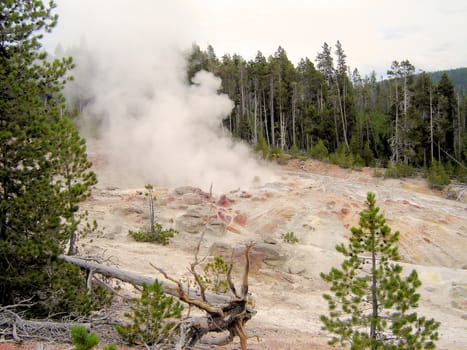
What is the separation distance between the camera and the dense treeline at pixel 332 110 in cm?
3481

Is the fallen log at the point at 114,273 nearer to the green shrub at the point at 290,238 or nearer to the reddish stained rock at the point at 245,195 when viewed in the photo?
the green shrub at the point at 290,238

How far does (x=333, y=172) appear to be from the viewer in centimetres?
3045

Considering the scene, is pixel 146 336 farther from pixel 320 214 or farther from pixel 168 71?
pixel 168 71

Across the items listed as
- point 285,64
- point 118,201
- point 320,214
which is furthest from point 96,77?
point 320,214

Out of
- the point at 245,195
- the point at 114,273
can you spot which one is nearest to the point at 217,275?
the point at 114,273

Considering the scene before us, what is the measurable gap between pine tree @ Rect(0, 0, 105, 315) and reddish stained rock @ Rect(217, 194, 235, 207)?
13.9 meters

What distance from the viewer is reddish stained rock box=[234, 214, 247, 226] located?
1930 cm

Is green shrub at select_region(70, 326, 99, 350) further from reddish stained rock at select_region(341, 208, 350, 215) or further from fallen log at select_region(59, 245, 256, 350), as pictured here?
reddish stained rock at select_region(341, 208, 350, 215)

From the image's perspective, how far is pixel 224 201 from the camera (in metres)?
20.9

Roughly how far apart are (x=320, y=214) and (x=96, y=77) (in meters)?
24.0

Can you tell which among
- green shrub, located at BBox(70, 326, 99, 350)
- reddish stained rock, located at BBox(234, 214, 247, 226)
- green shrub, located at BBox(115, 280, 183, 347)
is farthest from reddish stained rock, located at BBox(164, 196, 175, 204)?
green shrub, located at BBox(70, 326, 99, 350)

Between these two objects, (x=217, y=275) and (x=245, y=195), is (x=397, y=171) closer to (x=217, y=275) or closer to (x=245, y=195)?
(x=245, y=195)

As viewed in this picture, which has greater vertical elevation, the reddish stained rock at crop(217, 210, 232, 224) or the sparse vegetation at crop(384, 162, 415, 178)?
the sparse vegetation at crop(384, 162, 415, 178)

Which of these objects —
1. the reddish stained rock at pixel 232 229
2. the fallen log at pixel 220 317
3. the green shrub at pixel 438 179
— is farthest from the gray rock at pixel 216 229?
the green shrub at pixel 438 179
